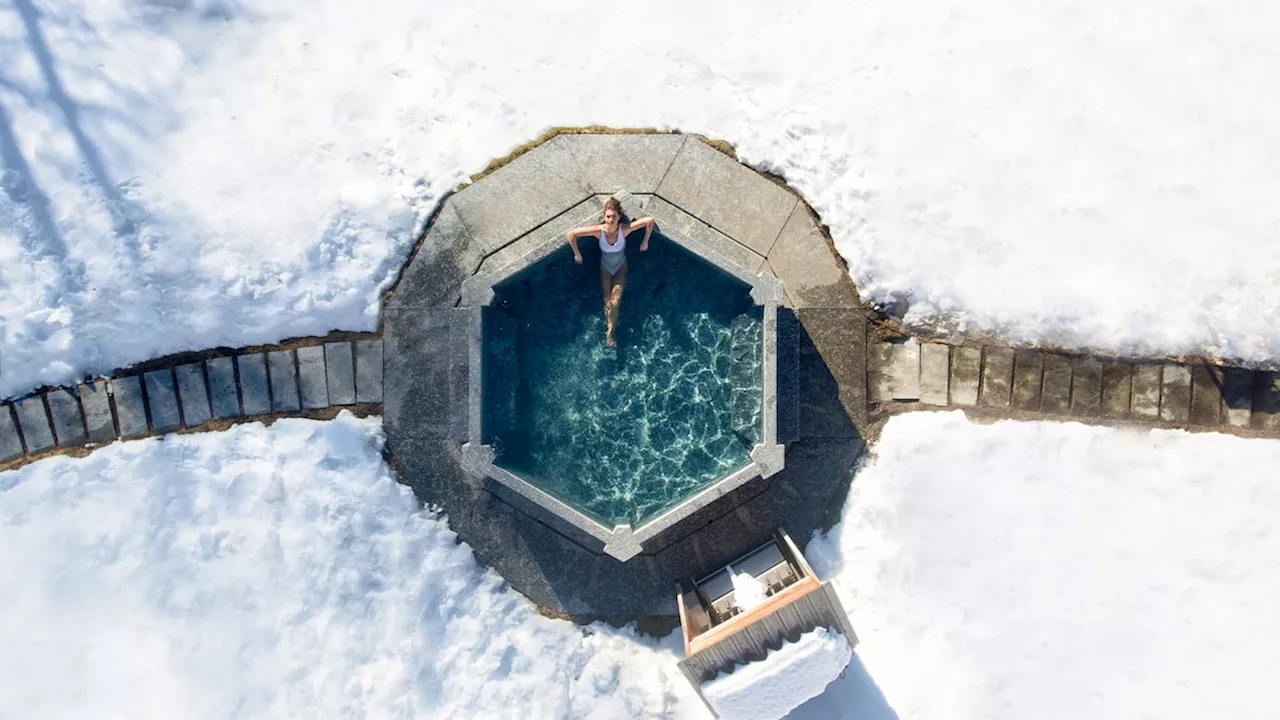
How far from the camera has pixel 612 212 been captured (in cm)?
786

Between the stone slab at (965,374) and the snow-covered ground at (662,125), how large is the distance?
33 cm

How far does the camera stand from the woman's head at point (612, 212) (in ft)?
25.8

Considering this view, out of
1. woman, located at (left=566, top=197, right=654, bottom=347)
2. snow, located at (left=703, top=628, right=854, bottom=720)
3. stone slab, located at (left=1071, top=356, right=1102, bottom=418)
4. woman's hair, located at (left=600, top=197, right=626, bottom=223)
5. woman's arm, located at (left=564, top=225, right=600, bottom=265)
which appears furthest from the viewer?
stone slab, located at (left=1071, top=356, right=1102, bottom=418)

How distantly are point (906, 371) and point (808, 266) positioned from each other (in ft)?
5.47

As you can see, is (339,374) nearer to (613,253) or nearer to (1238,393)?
(613,253)

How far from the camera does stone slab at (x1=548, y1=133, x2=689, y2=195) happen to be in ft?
29.0

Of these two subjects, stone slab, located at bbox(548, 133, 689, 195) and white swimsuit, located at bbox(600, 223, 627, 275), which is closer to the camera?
white swimsuit, located at bbox(600, 223, 627, 275)

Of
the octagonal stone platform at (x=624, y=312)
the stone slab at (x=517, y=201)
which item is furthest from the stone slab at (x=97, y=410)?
the stone slab at (x=517, y=201)

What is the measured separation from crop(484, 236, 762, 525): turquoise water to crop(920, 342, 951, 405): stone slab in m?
2.11

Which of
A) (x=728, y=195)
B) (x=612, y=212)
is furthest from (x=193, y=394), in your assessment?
(x=728, y=195)

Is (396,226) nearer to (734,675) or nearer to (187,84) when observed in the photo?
(187,84)

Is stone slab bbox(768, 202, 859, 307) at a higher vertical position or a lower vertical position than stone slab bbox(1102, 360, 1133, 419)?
higher

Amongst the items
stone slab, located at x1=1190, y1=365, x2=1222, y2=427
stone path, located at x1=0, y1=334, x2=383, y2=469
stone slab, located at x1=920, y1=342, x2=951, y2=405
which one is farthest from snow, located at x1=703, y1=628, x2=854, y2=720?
stone slab, located at x1=1190, y1=365, x2=1222, y2=427

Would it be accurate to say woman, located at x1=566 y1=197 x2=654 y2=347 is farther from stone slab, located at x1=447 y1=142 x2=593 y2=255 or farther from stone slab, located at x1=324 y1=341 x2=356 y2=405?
stone slab, located at x1=324 y1=341 x2=356 y2=405
